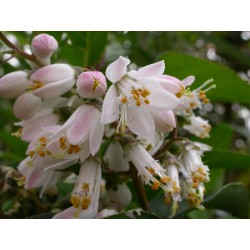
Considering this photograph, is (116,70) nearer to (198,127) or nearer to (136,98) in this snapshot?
(136,98)

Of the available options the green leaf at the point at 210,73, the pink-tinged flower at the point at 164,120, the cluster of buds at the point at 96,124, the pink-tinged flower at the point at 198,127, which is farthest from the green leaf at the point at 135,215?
the green leaf at the point at 210,73

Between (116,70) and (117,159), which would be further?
(117,159)

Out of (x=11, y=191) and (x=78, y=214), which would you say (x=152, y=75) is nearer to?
(x=78, y=214)

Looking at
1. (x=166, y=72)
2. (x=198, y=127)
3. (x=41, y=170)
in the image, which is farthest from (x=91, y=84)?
(x=166, y=72)

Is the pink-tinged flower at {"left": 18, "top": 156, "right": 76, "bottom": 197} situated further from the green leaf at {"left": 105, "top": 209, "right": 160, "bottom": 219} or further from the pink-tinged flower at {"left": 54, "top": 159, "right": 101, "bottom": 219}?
the green leaf at {"left": 105, "top": 209, "right": 160, "bottom": 219}

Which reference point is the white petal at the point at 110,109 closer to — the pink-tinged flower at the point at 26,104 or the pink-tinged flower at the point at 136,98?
the pink-tinged flower at the point at 136,98

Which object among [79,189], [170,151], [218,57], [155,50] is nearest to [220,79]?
[170,151]

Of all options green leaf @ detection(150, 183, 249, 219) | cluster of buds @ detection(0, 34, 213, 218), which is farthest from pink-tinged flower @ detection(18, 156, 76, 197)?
green leaf @ detection(150, 183, 249, 219)
